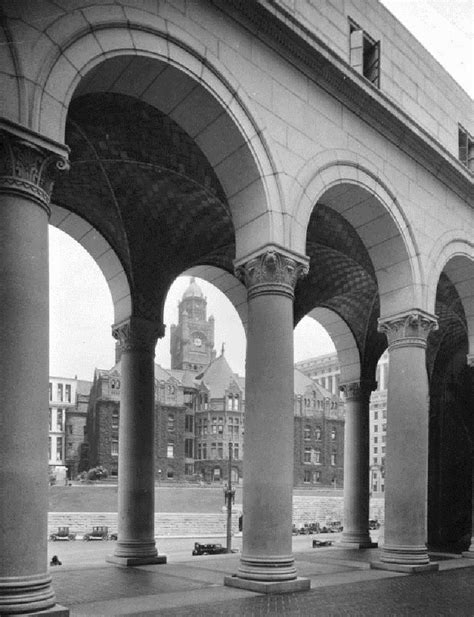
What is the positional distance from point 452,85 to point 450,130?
1.43m

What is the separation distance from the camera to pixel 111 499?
75.8m

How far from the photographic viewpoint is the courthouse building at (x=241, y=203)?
926cm

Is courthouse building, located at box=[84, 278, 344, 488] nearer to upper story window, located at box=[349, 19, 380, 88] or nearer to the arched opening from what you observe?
the arched opening

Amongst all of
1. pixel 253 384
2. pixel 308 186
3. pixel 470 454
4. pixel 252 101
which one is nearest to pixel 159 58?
pixel 252 101

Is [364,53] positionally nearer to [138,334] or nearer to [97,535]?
[138,334]

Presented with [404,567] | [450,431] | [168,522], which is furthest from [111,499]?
[404,567]

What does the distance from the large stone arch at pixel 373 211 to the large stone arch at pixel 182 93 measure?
3.12 feet

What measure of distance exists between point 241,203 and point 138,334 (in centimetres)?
563

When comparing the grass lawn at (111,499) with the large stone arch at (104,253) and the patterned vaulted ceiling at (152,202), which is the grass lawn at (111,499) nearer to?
the patterned vaulted ceiling at (152,202)

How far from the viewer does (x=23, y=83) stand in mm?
9492

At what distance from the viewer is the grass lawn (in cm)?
7419

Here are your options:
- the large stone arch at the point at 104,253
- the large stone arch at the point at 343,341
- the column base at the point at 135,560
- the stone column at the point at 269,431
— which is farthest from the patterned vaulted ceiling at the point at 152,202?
the column base at the point at 135,560

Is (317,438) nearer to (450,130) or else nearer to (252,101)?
(450,130)

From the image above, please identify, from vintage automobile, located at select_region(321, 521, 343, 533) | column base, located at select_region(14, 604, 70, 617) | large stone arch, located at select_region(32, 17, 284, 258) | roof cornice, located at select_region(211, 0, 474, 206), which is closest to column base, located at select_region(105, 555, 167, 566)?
large stone arch, located at select_region(32, 17, 284, 258)
